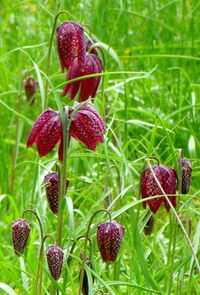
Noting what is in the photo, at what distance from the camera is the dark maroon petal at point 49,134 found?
1799 millimetres

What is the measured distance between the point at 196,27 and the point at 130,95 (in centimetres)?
46

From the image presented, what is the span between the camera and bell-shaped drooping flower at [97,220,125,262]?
1.89 meters

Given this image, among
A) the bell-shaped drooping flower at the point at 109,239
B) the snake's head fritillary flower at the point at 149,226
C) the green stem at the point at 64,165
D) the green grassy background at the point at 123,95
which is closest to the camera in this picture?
the green stem at the point at 64,165

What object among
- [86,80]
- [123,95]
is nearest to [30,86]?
[123,95]

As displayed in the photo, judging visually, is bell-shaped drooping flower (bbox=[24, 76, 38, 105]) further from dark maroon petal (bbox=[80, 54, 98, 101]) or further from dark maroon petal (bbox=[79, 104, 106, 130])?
dark maroon petal (bbox=[79, 104, 106, 130])

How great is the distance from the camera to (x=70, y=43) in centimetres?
213

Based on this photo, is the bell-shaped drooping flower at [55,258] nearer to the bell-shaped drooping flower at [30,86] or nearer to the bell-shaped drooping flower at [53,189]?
the bell-shaped drooping flower at [53,189]

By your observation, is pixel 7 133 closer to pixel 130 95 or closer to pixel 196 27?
pixel 130 95

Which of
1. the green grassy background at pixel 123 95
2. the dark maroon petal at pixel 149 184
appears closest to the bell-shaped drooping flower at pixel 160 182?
the dark maroon petal at pixel 149 184

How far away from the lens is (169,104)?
11.0 ft

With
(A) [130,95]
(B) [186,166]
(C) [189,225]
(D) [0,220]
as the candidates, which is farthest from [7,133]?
(B) [186,166]

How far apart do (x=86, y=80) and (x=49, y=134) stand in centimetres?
43

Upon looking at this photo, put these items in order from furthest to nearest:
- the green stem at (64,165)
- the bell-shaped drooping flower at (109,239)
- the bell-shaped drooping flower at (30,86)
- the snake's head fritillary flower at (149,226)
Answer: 1. the bell-shaped drooping flower at (30,86)
2. the snake's head fritillary flower at (149,226)
3. the bell-shaped drooping flower at (109,239)
4. the green stem at (64,165)

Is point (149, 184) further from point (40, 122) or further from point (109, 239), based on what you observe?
point (40, 122)
